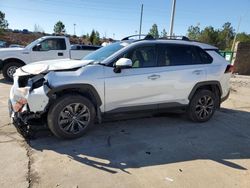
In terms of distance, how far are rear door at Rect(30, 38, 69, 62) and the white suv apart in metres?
6.43

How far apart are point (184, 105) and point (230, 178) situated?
2.35 m

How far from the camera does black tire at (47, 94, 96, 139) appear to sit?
4.49 meters

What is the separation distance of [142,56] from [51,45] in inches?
291

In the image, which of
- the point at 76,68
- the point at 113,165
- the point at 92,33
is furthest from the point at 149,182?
the point at 92,33

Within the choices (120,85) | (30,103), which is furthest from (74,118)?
(120,85)

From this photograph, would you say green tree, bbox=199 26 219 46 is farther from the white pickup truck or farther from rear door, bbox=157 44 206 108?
rear door, bbox=157 44 206 108

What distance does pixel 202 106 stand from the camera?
5996 millimetres

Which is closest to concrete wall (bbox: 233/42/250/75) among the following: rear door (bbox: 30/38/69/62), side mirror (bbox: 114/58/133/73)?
rear door (bbox: 30/38/69/62)

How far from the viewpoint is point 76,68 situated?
4730 mm

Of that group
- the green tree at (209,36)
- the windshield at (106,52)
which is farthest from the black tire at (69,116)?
the green tree at (209,36)

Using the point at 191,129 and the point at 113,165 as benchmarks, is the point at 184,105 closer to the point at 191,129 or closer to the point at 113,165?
the point at 191,129

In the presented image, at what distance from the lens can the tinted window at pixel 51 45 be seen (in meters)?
11.3

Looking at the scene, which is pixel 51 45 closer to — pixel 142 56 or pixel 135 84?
pixel 142 56

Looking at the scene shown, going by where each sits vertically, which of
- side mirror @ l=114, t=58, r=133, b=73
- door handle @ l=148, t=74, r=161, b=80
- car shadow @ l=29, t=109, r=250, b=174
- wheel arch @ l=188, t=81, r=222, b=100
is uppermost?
side mirror @ l=114, t=58, r=133, b=73
